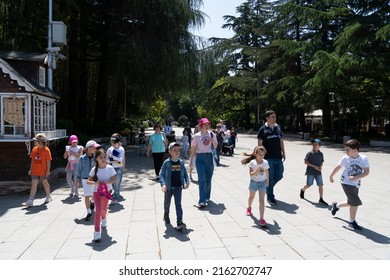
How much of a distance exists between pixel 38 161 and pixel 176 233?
4000mm

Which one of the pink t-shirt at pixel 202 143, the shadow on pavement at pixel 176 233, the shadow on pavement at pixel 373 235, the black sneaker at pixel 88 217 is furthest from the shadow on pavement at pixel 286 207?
the black sneaker at pixel 88 217

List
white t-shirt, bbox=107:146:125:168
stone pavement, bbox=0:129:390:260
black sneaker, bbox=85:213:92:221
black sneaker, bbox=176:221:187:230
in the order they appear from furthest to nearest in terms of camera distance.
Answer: white t-shirt, bbox=107:146:125:168, black sneaker, bbox=85:213:92:221, black sneaker, bbox=176:221:187:230, stone pavement, bbox=0:129:390:260

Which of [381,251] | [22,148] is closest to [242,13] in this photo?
[22,148]

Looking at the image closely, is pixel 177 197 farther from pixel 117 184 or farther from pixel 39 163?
pixel 39 163

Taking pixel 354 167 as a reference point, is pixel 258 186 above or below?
below

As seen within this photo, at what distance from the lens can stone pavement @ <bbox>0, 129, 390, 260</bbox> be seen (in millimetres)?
4738

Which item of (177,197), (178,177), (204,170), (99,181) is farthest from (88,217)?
(204,170)

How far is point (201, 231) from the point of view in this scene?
5.67m

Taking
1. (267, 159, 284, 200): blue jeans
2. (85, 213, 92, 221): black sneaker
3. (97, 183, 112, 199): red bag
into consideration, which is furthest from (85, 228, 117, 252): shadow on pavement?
(267, 159, 284, 200): blue jeans

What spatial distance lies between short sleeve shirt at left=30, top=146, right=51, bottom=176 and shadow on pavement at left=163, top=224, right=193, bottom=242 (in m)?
3.53

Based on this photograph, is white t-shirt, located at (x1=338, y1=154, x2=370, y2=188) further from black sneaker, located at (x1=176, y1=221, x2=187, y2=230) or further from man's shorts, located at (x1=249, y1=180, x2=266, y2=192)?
black sneaker, located at (x1=176, y1=221, x2=187, y2=230)

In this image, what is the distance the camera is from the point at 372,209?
278 inches

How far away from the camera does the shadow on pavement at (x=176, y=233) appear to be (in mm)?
5332

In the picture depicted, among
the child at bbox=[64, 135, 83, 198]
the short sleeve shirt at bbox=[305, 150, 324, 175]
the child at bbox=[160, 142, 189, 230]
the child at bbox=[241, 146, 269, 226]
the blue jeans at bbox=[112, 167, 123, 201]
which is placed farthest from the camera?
the child at bbox=[64, 135, 83, 198]
